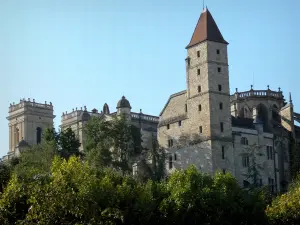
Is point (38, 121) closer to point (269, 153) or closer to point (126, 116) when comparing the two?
point (126, 116)

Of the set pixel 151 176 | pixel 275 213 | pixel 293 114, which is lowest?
A: pixel 275 213

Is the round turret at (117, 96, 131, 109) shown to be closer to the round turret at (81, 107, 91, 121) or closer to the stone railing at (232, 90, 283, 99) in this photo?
the round turret at (81, 107, 91, 121)

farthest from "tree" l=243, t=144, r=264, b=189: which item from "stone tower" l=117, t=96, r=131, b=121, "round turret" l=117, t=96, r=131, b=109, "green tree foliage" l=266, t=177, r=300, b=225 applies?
"green tree foliage" l=266, t=177, r=300, b=225

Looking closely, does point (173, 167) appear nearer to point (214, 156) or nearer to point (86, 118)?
point (214, 156)

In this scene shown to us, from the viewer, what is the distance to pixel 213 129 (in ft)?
303

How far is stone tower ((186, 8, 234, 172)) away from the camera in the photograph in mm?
92188

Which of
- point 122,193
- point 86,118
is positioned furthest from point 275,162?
point 122,193

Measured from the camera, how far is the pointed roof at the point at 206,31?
315ft

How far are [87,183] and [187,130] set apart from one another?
39702mm

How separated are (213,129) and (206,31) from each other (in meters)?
11.0

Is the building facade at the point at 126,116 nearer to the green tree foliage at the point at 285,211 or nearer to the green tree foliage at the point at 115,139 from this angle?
the green tree foliage at the point at 115,139

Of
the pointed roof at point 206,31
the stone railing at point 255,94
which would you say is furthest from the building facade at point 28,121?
the pointed roof at point 206,31

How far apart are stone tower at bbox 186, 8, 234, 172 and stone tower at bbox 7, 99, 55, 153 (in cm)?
2895

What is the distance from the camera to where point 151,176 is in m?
90.9
